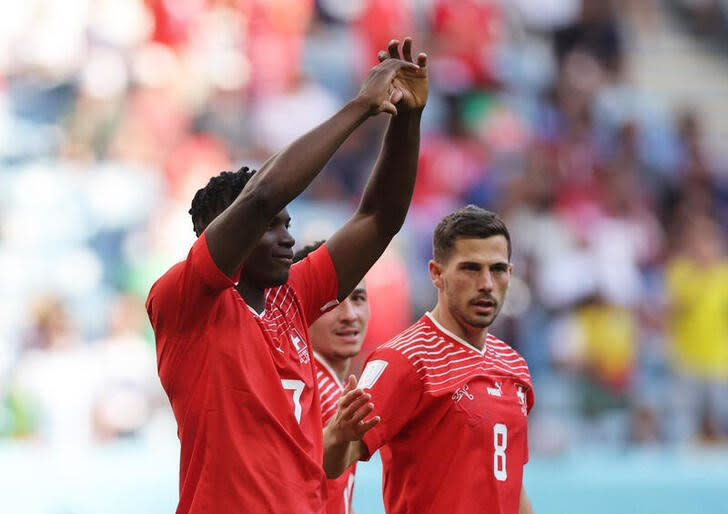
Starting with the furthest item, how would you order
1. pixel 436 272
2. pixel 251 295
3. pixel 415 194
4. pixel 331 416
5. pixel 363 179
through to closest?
pixel 363 179, pixel 415 194, pixel 331 416, pixel 436 272, pixel 251 295

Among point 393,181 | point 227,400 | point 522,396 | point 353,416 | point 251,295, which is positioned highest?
point 393,181

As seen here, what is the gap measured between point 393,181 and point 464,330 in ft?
3.05

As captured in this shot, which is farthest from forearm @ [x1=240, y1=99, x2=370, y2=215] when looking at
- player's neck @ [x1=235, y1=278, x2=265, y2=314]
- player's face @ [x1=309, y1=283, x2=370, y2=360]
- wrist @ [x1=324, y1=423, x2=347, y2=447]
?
player's face @ [x1=309, y1=283, x2=370, y2=360]

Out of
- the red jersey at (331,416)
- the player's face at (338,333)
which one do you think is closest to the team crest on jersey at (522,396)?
the red jersey at (331,416)

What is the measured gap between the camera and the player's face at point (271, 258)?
340cm

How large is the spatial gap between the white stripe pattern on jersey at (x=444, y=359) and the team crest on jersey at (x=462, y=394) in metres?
0.02

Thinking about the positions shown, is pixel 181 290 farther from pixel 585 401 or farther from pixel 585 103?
pixel 585 103

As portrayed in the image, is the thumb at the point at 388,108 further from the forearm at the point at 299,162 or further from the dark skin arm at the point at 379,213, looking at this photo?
the dark skin arm at the point at 379,213

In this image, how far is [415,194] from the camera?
36.1 feet

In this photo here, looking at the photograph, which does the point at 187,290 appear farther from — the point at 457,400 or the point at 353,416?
the point at 457,400

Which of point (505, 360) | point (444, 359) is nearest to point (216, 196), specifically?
point (444, 359)

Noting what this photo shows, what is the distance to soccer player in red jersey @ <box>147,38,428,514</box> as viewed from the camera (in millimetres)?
3150

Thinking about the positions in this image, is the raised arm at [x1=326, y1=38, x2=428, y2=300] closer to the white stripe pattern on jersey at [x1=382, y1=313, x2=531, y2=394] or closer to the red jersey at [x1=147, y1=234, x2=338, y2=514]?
the red jersey at [x1=147, y1=234, x2=338, y2=514]

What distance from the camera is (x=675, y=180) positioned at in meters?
12.1
